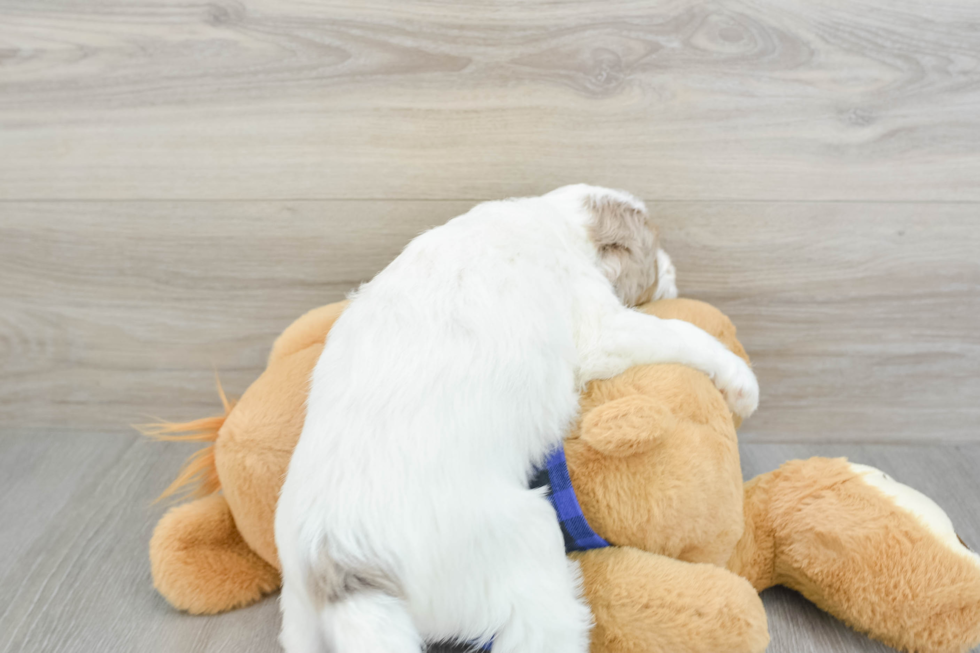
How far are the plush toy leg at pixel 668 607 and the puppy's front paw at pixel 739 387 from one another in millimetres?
241

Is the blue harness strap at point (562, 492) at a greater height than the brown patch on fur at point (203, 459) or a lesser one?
greater

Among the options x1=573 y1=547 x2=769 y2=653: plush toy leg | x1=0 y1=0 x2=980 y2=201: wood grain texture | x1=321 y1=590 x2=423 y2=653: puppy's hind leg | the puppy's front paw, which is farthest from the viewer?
x1=0 y1=0 x2=980 y2=201: wood grain texture

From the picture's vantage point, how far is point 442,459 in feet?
2.15

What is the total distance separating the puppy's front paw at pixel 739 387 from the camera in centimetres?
89

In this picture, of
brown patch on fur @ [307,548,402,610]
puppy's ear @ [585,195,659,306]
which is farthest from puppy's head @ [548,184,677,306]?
brown patch on fur @ [307,548,402,610]

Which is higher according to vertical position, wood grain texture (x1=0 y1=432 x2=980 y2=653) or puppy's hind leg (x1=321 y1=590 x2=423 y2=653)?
puppy's hind leg (x1=321 y1=590 x2=423 y2=653)

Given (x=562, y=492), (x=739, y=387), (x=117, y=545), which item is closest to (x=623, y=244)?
(x=739, y=387)

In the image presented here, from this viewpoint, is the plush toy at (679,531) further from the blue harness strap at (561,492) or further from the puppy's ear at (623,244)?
the puppy's ear at (623,244)

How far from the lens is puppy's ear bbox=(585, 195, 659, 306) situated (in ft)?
3.22

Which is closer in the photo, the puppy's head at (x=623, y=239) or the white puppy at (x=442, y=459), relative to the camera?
the white puppy at (x=442, y=459)

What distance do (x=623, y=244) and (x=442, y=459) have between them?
0.48 meters

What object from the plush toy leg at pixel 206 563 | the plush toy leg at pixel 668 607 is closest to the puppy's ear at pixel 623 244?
the plush toy leg at pixel 668 607

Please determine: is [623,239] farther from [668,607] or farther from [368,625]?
[368,625]

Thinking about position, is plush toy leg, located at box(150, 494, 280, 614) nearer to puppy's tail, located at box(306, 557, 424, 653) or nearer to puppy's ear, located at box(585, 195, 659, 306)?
puppy's tail, located at box(306, 557, 424, 653)
